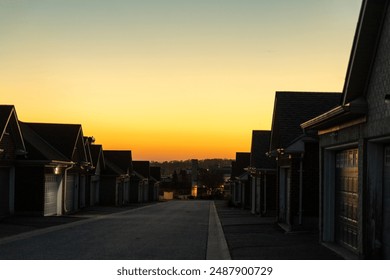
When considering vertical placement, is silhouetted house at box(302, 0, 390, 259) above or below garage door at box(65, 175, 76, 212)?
above

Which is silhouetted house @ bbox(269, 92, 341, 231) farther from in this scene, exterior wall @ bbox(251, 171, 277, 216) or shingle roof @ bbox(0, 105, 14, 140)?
shingle roof @ bbox(0, 105, 14, 140)

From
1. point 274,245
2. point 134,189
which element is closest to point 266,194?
point 274,245

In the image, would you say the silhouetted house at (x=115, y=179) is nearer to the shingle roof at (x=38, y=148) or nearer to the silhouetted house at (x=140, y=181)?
the silhouetted house at (x=140, y=181)

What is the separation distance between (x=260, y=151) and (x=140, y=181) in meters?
28.3

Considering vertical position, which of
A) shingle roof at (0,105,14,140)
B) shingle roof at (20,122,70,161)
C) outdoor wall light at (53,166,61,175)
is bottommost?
outdoor wall light at (53,166,61,175)

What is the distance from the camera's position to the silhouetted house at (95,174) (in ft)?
139

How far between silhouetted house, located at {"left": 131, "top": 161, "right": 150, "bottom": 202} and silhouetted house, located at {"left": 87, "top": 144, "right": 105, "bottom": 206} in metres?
11.6

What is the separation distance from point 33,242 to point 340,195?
8.74 meters

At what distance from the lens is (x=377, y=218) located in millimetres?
11086

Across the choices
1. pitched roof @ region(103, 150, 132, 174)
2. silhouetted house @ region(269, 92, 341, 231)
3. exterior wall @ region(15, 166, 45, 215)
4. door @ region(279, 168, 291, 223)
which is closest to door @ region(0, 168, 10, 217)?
exterior wall @ region(15, 166, 45, 215)

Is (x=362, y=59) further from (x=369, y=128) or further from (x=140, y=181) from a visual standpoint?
(x=140, y=181)

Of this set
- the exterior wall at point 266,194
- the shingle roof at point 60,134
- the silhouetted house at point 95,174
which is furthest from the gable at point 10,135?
the silhouetted house at point 95,174

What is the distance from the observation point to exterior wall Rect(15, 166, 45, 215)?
27922 mm

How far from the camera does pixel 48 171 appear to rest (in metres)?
28.9
